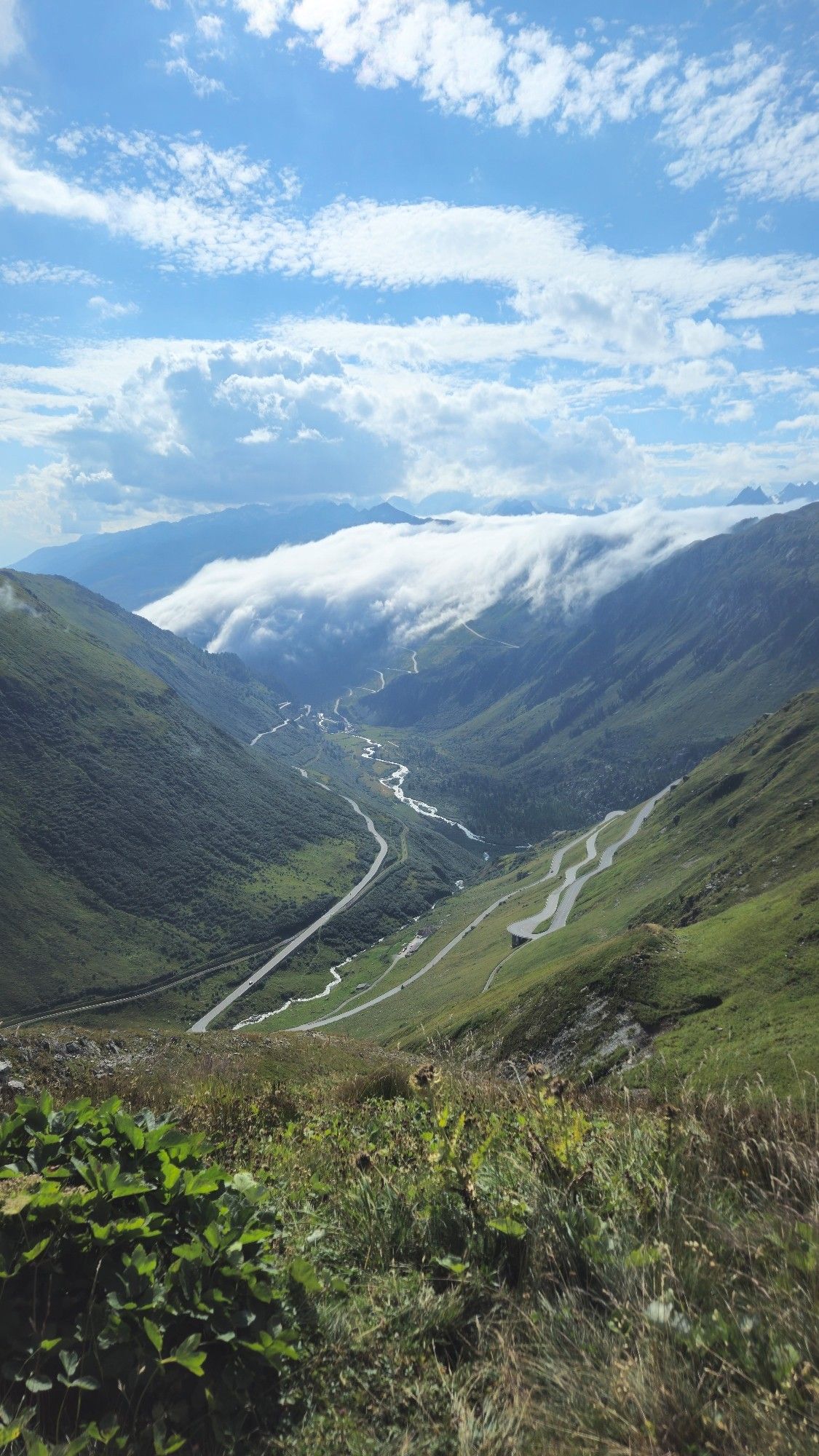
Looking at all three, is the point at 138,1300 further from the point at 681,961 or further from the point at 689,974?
the point at 681,961

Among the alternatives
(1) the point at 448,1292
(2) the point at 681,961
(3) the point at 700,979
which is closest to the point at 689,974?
(3) the point at 700,979

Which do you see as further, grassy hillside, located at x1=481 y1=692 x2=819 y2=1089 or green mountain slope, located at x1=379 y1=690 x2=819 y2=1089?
green mountain slope, located at x1=379 y1=690 x2=819 y2=1089

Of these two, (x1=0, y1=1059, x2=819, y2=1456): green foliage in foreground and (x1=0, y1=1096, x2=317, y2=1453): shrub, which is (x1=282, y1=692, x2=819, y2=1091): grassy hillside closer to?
(x1=0, y1=1059, x2=819, y2=1456): green foliage in foreground

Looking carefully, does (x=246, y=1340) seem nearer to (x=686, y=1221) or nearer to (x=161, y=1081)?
(x=686, y=1221)

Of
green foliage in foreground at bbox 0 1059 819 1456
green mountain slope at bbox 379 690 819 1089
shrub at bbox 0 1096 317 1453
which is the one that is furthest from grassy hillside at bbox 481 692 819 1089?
shrub at bbox 0 1096 317 1453

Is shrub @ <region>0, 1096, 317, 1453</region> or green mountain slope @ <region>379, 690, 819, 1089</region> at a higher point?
shrub @ <region>0, 1096, 317, 1453</region>
